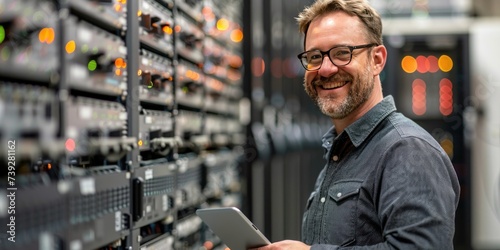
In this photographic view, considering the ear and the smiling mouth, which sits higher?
the ear

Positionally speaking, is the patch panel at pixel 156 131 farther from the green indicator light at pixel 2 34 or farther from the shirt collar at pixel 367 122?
the green indicator light at pixel 2 34

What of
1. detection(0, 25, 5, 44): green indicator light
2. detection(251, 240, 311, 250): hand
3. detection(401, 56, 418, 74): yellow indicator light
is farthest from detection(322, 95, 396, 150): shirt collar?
detection(401, 56, 418, 74): yellow indicator light

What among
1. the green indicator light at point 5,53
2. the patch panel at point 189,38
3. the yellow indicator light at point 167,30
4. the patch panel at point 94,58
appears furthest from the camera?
the patch panel at point 189,38

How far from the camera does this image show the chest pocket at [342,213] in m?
1.98

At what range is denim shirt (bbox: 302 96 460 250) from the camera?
71.0 inches

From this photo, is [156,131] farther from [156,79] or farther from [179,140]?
[179,140]

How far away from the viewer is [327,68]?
211cm

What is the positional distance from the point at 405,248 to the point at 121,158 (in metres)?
1.19

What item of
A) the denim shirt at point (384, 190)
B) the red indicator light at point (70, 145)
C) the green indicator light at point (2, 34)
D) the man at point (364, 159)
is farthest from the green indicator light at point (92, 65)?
the denim shirt at point (384, 190)

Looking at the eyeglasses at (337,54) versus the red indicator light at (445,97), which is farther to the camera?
the red indicator light at (445,97)

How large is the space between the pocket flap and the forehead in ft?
1.40

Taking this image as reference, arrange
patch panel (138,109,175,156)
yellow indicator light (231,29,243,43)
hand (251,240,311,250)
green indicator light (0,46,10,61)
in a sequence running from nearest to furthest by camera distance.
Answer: green indicator light (0,46,10,61), hand (251,240,311,250), patch panel (138,109,175,156), yellow indicator light (231,29,243,43)

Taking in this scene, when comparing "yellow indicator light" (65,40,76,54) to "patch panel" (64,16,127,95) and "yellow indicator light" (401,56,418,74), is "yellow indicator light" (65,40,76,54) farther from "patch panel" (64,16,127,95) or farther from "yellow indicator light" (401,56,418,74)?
"yellow indicator light" (401,56,418,74)

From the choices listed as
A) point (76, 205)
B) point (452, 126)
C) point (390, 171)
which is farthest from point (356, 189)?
point (452, 126)
